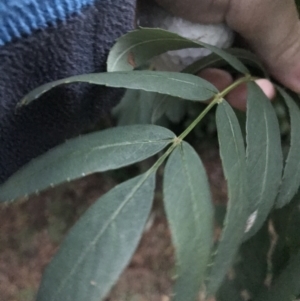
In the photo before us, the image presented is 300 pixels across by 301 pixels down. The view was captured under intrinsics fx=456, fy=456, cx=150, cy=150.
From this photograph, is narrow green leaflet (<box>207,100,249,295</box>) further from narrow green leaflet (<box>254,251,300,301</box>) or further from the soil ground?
the soil ground

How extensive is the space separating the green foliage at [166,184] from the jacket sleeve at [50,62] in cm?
2

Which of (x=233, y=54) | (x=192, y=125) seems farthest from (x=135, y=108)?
(x=192, y=125)

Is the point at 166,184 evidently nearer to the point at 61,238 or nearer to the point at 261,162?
the point at 261,162

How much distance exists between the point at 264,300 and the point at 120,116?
524 mm

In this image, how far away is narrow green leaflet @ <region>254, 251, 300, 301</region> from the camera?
1.22 feet

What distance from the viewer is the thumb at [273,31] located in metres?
0.38

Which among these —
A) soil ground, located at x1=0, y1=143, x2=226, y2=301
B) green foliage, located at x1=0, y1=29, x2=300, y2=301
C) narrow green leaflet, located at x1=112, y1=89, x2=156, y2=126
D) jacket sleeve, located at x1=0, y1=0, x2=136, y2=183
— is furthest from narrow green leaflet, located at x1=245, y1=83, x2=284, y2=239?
soil ground, located at x1=0, y1=143, x2=226, y2=301

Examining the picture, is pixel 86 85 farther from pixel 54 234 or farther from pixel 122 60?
pixel 54 234

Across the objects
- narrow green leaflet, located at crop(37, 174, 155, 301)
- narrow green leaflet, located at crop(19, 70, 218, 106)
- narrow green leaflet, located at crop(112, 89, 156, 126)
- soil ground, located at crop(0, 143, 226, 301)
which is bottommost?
soil ground, located at crop(0, 143, 226, 301)

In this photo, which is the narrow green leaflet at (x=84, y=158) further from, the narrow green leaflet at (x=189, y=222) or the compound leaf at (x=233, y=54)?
the compound leaf at (x=233, y=54)

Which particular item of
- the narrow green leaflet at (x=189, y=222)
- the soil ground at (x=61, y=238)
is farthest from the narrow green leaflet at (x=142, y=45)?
the soil ground at (x=61, y=238)

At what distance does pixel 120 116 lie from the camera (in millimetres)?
860

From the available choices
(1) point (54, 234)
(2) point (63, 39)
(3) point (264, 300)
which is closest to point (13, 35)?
(2) point (63, 39)

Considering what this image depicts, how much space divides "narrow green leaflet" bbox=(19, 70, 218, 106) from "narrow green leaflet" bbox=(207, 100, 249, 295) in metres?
0.04
